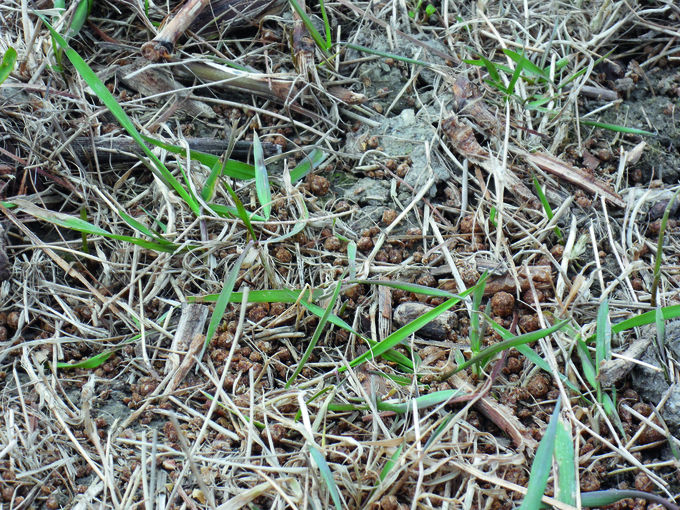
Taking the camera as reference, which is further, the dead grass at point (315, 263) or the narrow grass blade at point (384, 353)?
the narrow grass blade at point (384, 353)

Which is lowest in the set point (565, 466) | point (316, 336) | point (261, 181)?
point (565, 466)

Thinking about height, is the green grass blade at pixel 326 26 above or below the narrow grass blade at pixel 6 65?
above

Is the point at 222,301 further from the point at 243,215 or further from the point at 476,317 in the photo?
the point at 476,317

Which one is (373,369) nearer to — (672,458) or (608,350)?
(608,350)

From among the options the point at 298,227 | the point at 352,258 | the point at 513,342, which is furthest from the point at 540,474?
the point at 298,227

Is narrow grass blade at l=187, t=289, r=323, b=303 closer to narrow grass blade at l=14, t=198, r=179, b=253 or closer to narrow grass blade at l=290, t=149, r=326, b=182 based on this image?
narrow grass blade at l=14, t=198, r=179, b=253

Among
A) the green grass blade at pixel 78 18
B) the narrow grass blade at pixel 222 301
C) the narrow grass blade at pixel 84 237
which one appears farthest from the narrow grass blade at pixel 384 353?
the green grass blade at pixel 78 18

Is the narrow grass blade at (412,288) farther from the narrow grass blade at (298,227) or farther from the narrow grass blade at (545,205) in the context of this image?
the narrow grass blade at (545,205)

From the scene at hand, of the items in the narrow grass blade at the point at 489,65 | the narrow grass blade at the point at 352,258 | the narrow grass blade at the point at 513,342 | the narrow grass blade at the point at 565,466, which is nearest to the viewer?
the narrow grass blade at the point at 565,466
